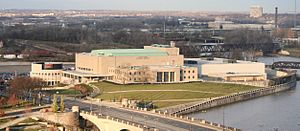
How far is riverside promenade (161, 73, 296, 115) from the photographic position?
28.8 meters

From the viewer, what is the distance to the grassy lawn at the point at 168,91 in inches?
1235

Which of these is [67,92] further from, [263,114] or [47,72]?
[263,114]

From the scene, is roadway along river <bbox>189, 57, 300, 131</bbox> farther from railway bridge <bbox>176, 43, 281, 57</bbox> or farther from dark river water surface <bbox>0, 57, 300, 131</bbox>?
railway bridge <bbox>176, 43, 281, 57</bbox>

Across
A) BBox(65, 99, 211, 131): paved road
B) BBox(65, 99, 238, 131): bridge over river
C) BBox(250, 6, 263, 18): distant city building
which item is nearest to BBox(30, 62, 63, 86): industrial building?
BBox(65, 99, 211, 131): paved road

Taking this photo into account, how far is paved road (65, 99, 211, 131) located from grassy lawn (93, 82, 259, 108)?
338cm

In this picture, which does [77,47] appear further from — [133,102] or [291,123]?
[291,123]

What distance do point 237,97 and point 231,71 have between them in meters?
9.79

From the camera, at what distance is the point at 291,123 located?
1000 inches

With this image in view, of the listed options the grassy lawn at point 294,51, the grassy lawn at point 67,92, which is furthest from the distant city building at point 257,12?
the grassy lawn at point 67,92

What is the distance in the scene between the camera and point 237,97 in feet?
110

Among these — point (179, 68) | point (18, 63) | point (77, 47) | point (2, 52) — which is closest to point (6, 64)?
point (18, 63)

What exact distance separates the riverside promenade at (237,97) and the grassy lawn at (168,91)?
854 millimetres

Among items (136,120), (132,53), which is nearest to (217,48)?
(132,53)

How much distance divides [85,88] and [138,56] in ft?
23.2
